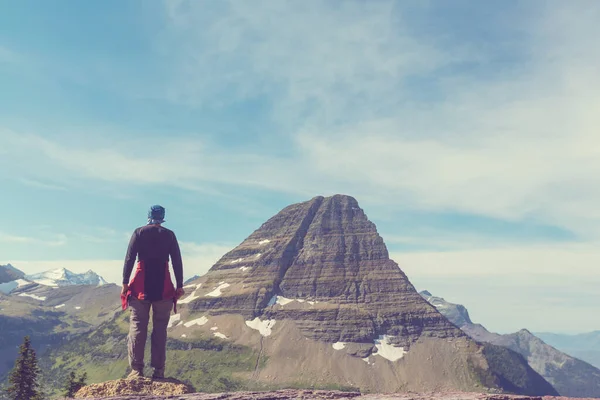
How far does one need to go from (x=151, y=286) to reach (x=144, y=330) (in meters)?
1.38

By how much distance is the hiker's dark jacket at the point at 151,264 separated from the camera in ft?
53.5

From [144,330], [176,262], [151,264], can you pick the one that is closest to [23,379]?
[144,330]

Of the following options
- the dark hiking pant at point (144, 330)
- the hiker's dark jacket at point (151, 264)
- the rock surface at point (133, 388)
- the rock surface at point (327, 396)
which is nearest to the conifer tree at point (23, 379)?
the dark hiking pant at point (144, 330)

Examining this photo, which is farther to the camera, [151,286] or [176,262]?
[176,262]

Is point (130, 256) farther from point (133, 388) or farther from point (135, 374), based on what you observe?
point (133, 388)

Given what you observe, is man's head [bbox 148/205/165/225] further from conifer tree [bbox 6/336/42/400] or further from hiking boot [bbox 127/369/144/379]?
conifer tree [bbox 6/336/42/400]

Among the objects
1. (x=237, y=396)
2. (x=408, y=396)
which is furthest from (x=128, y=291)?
(x=408, y=396)

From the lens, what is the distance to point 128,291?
16266 mm

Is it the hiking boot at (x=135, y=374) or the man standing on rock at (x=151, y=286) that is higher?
the man standing on rock at (x=151, y=286)

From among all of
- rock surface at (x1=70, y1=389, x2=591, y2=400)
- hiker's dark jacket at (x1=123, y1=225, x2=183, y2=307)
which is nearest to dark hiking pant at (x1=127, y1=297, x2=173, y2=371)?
hiker's dark jacket at (x1=123, y1=225, x2=183, y2=307)

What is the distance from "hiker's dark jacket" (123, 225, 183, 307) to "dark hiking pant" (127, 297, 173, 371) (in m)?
0.26

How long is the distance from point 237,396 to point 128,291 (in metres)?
7.18

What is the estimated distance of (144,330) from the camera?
16.3 metres

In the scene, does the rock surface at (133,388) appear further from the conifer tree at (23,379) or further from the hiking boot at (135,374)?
the conifer tree at (23,379)
